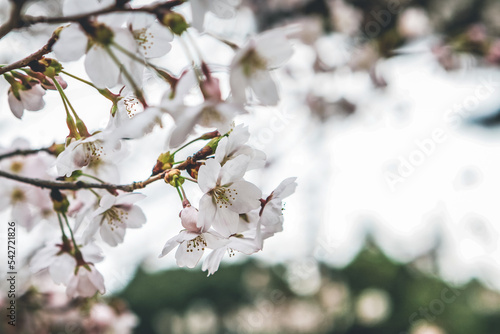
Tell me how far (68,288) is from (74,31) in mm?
438

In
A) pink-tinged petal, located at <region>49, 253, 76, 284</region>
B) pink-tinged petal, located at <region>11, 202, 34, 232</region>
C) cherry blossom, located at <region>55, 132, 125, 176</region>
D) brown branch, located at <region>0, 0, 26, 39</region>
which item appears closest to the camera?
brown branch, located at <region>0, 0, 26, 39</region>

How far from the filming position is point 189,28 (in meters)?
0.48

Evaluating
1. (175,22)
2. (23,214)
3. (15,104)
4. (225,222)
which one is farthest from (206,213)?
(23,214)

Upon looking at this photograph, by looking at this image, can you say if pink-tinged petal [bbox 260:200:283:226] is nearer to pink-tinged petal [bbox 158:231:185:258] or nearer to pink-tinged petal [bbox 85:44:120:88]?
pink-tinged petal [bbox 158:231:185:258]

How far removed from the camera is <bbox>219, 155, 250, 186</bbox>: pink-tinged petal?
1.90 feet

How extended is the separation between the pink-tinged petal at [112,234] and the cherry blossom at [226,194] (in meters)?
0.19

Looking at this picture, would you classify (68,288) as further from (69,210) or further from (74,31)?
(74,31)

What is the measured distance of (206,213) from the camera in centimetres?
59

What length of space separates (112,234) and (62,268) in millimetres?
114

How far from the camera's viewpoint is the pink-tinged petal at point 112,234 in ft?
2.33

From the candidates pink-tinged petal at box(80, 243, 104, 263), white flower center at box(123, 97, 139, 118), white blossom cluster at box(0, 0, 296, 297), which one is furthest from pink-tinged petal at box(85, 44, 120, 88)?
pink-tinged petal at box(80, 243, 104, 263)

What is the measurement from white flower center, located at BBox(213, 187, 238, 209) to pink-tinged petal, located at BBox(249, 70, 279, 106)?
0.16 meters

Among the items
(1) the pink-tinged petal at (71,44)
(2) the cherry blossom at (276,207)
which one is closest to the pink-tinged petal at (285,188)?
(2) the cherry blossom at (276,207)

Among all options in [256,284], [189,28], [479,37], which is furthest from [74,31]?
[256,284]
